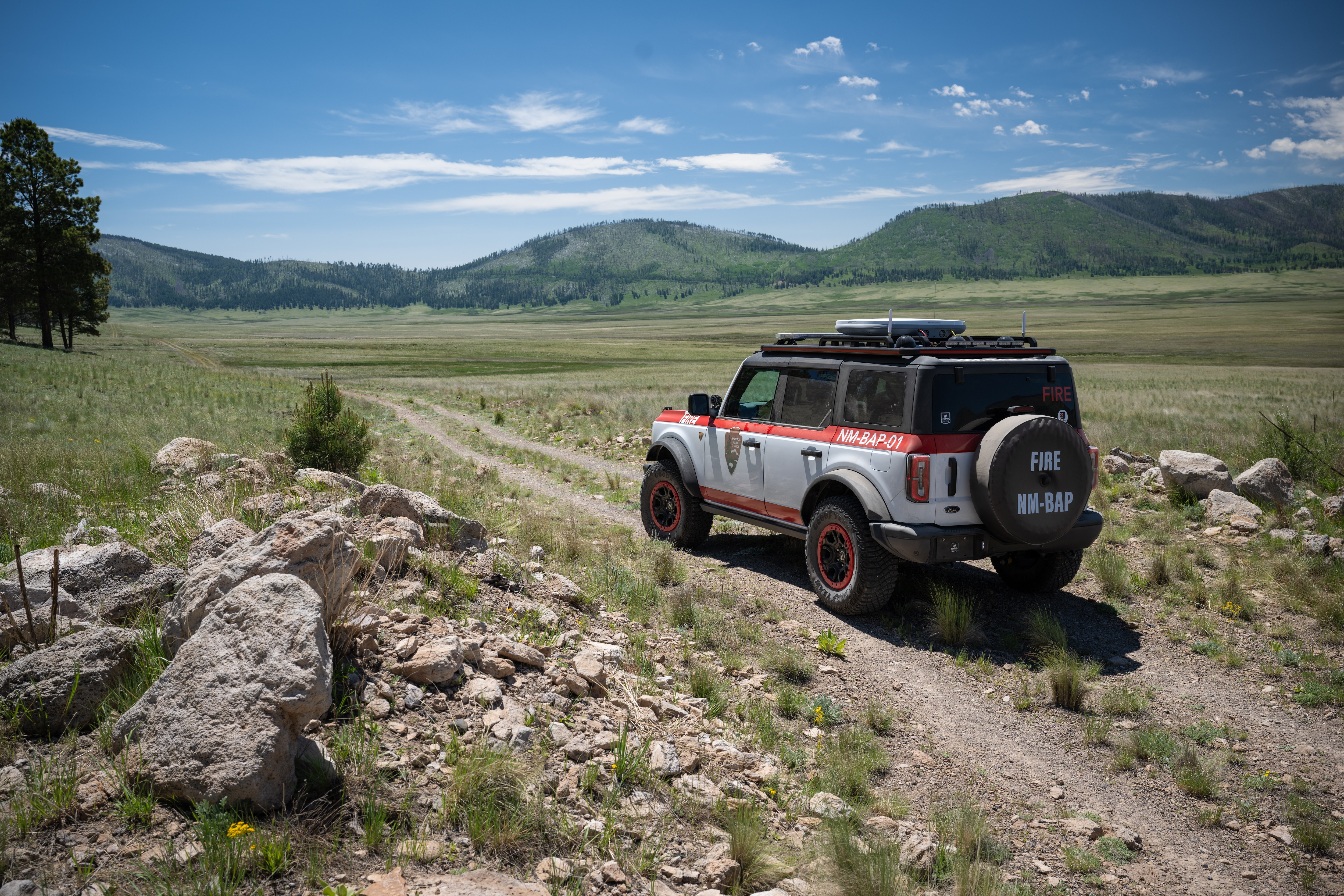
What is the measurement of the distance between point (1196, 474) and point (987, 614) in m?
5.68

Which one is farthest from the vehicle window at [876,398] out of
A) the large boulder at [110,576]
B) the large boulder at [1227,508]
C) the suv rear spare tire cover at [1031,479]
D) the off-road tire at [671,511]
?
the large boulder at [1227,508]

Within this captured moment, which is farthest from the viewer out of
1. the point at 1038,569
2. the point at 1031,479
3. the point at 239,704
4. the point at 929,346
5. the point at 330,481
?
the point at 330,481

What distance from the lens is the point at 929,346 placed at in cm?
687

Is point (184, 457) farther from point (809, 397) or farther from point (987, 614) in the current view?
point (987, 614)

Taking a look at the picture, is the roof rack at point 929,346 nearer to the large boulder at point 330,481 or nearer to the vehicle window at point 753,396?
the vehicle window at point 753,396

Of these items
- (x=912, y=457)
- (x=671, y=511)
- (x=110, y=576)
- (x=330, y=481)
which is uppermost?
(x=912, y=457)

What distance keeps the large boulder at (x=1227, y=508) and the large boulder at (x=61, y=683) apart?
1152cm

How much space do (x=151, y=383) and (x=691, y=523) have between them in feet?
85.8

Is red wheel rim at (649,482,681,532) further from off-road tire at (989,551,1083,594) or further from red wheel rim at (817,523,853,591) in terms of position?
off-road tire at (989,551,1083,594)

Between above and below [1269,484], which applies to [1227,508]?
below

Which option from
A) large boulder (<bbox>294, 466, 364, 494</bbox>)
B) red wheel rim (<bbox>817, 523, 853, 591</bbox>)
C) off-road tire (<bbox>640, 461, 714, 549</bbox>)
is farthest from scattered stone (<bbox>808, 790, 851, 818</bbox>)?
large boulder (<bbox>294, 466, 364, 494</bbox>)

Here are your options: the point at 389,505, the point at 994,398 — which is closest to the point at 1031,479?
the point at 994,398

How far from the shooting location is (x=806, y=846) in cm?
364

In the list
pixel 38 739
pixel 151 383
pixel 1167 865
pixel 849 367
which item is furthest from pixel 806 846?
pixel 151 383
